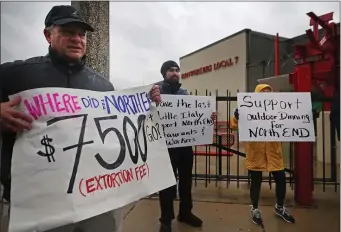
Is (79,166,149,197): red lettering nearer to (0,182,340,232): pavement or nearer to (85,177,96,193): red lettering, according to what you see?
(85,177,96,193): red lettering

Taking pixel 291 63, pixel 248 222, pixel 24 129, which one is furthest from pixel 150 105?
pixel 291 63

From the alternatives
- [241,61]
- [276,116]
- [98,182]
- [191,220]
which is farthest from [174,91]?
[241,61]

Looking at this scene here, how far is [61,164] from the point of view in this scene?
4.73ft

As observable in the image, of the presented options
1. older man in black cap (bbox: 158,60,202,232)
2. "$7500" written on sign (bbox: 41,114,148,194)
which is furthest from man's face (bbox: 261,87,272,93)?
"$7500" written on sign (bbox: 41,114,148,194)

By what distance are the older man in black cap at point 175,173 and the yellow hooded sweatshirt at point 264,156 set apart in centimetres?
71

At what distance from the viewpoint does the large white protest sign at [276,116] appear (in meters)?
3.36

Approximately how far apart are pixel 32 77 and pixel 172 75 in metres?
1.76

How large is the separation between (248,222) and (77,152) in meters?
2.69

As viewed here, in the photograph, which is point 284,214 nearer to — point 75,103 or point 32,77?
point 75,103

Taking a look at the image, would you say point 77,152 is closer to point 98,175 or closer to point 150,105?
point 98,175

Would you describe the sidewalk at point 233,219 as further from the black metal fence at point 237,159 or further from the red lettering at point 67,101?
the red lettering at point 67,101

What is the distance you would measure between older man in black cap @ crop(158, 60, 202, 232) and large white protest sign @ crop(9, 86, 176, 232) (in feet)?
3.98

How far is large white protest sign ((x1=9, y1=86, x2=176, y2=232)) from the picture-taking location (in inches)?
54.8

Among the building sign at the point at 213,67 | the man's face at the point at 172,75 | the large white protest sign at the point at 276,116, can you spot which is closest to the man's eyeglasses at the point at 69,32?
the man's face at the point at 172,75
